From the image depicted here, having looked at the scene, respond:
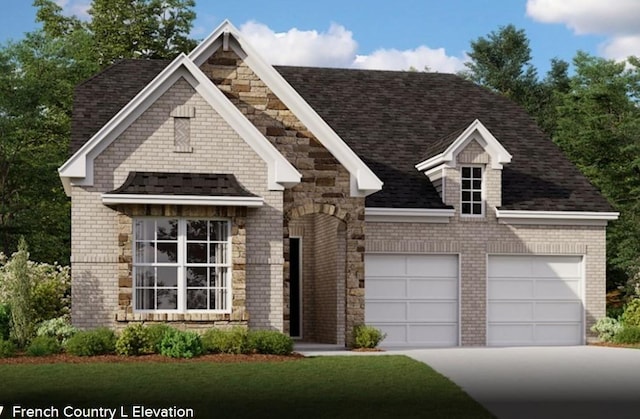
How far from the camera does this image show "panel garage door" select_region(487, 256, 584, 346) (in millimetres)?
29375

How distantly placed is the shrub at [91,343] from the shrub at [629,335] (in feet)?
44.9

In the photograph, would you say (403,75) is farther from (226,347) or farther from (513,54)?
(513,54)

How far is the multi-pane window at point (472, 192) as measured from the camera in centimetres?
2936

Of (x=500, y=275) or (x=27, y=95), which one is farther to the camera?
(x=27, y=95)

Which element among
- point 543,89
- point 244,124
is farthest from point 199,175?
point 543,89

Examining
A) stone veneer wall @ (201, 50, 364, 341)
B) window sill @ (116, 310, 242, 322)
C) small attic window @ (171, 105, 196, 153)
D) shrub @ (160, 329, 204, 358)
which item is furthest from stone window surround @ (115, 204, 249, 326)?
stone veneer wall @ (201, 50, 364, 341)

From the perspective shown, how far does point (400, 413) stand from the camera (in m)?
15.3

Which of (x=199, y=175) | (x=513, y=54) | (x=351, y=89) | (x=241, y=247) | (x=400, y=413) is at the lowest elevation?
(x=400, y=413)

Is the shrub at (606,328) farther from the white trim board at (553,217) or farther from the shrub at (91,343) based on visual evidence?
the shrub at (91,343)

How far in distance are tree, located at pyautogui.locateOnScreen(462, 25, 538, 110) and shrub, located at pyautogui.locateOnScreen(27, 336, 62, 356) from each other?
148 ft

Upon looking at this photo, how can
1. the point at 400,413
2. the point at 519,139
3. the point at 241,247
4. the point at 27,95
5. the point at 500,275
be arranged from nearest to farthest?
the point at 400,413 < the point at 241,247 < the point at 500,275 < the point at 519,139 < the point at 27,95

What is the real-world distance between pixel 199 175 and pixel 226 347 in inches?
167

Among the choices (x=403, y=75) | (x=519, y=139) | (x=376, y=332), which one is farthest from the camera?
(x=403, y=75)

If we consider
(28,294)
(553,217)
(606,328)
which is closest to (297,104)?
(28,294)
